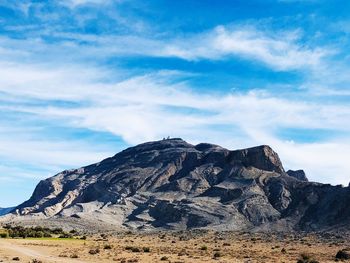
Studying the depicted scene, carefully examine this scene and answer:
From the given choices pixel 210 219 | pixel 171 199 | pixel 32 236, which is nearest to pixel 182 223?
pixel 210 219

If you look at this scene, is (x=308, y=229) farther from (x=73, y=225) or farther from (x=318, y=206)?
(x=73, y=225)

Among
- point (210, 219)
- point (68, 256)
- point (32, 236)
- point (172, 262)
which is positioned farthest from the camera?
point (210, 219)

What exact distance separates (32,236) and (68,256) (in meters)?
39.5

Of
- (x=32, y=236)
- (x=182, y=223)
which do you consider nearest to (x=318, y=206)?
(x=182, y=223)

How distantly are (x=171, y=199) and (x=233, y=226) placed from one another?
143 ft

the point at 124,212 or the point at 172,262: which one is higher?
the point at 124,212

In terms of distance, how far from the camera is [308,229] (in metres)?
151

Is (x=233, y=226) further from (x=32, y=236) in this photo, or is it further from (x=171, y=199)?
(x=32, y=236)

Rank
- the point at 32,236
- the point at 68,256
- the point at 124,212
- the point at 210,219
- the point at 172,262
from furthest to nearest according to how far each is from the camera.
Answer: the point at 124,212 → the point at 210,219 → the point at 32,236 → the point at 68,256 → the point at 172,262

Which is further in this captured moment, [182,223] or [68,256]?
[182,223]

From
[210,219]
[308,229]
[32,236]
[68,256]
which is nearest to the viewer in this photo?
[68,256]

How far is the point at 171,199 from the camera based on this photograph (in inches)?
7702

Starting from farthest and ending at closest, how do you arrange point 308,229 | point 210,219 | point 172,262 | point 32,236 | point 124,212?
1. point 124,212
2. point 210,219
3. point 308,229
4. point 32,236
5. point 172,262

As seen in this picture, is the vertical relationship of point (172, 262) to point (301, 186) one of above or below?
below
